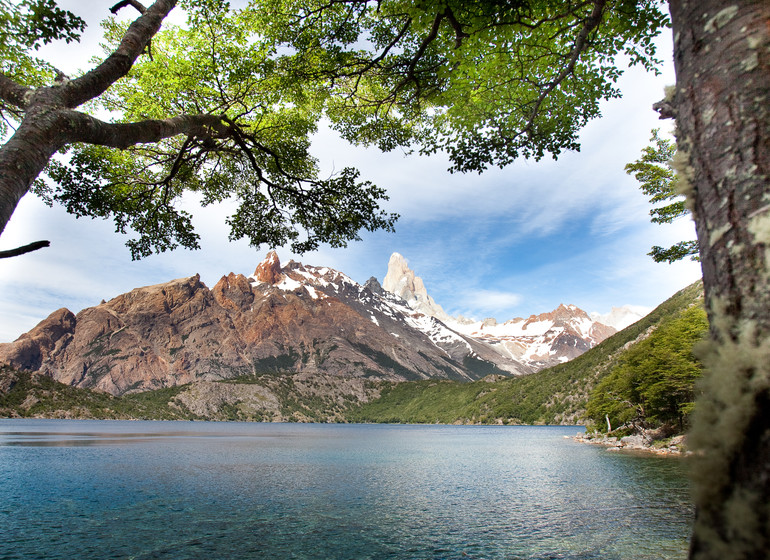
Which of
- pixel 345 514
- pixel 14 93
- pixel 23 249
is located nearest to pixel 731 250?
pixel 23 249

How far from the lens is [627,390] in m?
63.6

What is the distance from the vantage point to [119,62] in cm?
737

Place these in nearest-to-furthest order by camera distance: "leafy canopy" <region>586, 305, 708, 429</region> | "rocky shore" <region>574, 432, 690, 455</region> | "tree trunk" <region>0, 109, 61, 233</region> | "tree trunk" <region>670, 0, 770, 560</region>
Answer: "tree trunk" <region>670, 0, 770, 560</region>, "tree trunk" <region>0, 109, 61, 233</region>, "leafy canopy" <region>586, 305, 708, 429</region>, "rocky shore" <region>574, 432, 690, 455</region>

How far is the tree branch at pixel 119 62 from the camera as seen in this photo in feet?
22.1

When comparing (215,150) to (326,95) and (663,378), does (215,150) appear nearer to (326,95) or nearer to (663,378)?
(326,95)

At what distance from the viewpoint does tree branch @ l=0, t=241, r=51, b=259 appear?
15.6 feet

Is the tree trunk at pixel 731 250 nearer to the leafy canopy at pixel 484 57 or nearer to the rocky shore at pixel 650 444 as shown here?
the leafy canopy at pixel 484 57

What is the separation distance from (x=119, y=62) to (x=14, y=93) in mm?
1725

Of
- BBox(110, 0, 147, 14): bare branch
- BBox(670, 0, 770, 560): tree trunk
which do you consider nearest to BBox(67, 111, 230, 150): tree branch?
BBox(110, 0, 147, 14): bare branch

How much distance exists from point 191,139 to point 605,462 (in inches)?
2061

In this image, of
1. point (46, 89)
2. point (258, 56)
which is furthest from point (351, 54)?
point (46, 89)

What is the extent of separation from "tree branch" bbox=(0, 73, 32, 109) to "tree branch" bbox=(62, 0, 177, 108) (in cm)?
86

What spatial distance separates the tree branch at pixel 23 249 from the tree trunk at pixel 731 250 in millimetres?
6562

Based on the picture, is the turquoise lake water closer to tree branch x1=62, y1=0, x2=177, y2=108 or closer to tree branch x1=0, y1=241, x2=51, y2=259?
tree branch x1=0, y1=241, x2=51, y2=259
